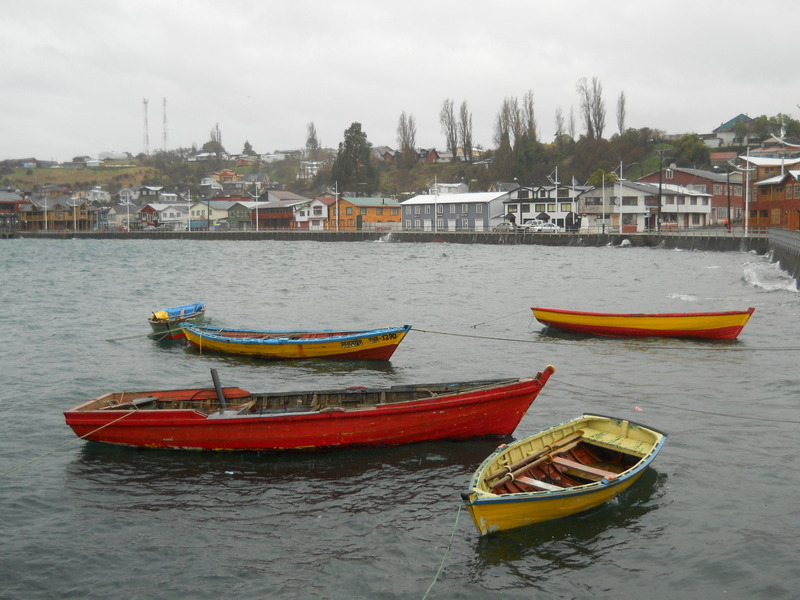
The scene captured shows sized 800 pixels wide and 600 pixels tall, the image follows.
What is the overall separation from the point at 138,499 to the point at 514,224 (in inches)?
3713

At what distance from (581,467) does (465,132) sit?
154200 mm

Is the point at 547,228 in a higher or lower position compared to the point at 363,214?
lower

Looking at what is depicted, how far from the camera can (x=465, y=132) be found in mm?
160125

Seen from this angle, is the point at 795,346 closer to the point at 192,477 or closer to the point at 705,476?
the point at 705,476

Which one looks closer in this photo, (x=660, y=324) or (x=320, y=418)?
(x=320, y=418)

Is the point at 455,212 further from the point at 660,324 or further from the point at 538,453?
the point at 538,453

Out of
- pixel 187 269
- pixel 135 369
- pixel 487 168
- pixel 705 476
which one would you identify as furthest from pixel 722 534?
pixel 487 168

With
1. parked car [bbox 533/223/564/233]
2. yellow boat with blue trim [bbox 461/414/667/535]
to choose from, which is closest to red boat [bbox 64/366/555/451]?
yellow boat with blue trim [bbox 461/414/667/535]

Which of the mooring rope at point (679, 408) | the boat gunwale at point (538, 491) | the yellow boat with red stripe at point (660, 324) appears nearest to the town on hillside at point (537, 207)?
the yellow boat with red stripe at point (660, 324)

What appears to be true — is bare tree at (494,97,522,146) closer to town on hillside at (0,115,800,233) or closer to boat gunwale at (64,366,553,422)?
town on hillside at (0,115,800,233)

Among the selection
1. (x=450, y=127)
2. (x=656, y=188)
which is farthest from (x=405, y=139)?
(x=656, y=188)

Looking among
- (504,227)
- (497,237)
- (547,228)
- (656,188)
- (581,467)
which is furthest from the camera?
(504,227)

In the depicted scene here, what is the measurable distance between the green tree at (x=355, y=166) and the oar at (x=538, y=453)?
393 ft

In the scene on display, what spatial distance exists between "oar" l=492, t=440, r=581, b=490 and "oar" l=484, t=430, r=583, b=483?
5cm
